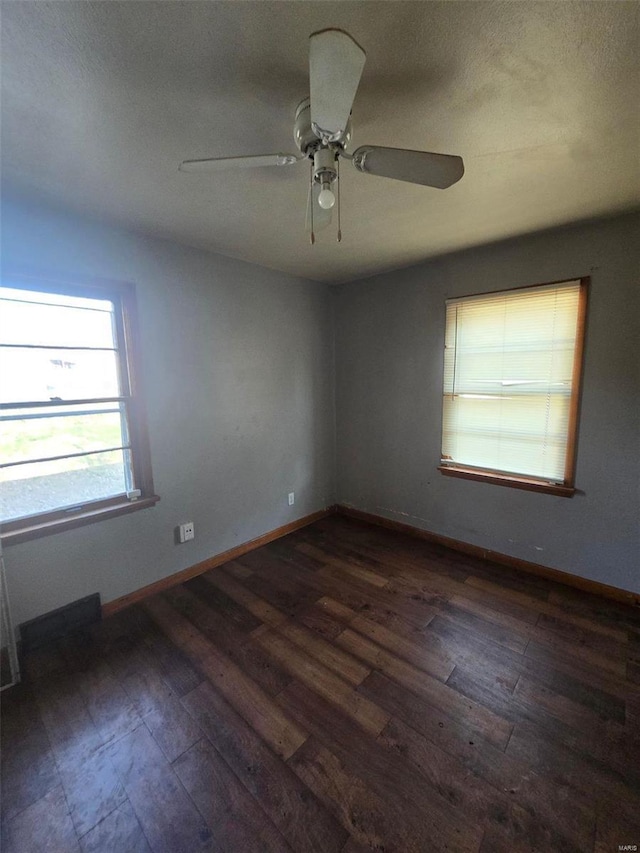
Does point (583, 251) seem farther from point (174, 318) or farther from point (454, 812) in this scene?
point (454, 812)

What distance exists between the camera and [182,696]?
158 centimetres

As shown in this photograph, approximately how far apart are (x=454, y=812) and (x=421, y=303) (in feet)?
9.81

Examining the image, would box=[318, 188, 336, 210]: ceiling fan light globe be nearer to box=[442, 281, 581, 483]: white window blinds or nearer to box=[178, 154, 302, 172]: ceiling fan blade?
box=[178, 154, 302, 172]: ceiling fan blade

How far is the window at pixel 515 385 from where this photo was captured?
7.50 ft

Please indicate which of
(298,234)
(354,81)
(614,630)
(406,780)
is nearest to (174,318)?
(298,234)

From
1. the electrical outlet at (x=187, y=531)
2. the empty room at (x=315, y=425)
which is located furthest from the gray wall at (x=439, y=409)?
the electrical outlet at (x=187, y=531)

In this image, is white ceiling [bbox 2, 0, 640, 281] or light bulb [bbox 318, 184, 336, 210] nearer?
white ceiling [bbox 2, 0, 640, 281]

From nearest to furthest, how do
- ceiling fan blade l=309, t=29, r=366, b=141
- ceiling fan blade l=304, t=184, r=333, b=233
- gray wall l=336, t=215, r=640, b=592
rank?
1. ceiling fan blade l=309, t=29, r=366, b=141
2. ceiling fan blade l=304, t=184, r=333, b=233
3. gray wall l=336, t=215, r=640, b=592

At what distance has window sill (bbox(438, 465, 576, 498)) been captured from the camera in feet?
7.70

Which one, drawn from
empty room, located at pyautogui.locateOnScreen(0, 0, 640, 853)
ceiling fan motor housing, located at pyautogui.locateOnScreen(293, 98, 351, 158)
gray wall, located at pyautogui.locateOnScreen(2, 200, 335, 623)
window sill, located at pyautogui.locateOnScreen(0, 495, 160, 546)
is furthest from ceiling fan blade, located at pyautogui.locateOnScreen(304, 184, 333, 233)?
window sill, located at pyautogui.locateOnScreen(0, 495, 160, 546)

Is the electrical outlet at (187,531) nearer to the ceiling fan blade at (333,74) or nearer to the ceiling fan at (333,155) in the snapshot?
the ceiling fan at (333,155)

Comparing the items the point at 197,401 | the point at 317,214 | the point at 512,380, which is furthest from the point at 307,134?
the point at 512,380

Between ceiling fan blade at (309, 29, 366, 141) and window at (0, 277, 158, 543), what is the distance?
68.6 inches

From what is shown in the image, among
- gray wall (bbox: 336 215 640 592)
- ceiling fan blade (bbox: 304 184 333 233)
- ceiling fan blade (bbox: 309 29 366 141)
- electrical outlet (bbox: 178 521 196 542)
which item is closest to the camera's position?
ceiling fan blade (bbox: 309 29 366 141)
